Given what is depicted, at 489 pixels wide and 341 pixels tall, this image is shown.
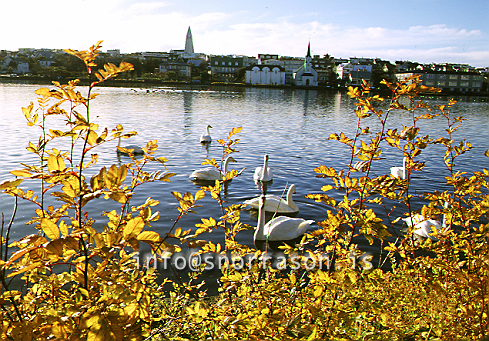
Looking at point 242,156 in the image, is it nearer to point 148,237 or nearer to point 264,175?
point 264,175

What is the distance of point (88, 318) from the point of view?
166cm

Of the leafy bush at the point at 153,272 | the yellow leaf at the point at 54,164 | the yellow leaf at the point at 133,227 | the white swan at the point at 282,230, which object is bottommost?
the white swan at the point at 282,230

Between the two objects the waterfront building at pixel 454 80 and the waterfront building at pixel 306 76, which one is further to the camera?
the waterfront building at pixel 306 76

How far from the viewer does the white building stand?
12938cm

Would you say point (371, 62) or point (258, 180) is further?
point (371, 62)

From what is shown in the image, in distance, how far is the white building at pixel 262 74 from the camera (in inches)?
5094

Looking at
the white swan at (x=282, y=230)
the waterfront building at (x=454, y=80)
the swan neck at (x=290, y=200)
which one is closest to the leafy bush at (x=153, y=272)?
the white swan at (x=282, y=230)

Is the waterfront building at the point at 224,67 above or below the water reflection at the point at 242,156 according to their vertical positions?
above

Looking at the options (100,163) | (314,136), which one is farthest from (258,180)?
(314,136)

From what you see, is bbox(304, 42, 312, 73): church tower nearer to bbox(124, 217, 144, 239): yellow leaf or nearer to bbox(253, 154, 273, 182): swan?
bbox(253, 154, 273, 182): swan

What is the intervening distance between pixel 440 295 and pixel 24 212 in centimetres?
951

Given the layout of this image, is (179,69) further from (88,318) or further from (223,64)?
(88,318)

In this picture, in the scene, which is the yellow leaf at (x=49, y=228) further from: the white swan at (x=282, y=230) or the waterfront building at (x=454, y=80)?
the waterfront building at (x=454, y=80)

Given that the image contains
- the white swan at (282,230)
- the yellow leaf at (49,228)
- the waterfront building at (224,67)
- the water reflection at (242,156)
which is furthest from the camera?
the waterfront building at (224,67)
